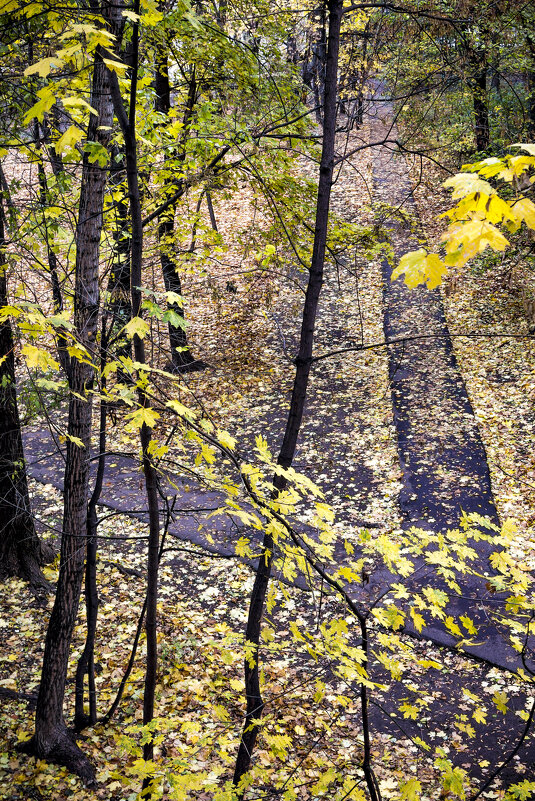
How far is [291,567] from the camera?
2.80 metres

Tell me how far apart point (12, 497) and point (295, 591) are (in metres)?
3.55

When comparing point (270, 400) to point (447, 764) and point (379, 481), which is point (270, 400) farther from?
point (447, 764)

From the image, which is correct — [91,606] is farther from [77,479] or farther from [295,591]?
[295,591]

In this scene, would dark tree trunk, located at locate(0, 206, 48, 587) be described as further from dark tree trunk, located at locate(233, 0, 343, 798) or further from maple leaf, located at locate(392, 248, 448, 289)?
maple leaf, located at locate(392, 248, 448, 289)

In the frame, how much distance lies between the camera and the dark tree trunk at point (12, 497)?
230 inches

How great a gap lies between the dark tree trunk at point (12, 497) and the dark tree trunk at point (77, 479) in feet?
5.95

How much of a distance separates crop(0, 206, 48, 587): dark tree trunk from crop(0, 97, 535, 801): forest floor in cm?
24

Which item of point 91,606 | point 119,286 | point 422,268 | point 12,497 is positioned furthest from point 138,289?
point 12,497

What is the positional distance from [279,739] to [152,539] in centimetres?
127

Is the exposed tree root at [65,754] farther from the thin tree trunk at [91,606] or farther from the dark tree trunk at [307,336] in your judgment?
the dark tree trunk at [307,336]

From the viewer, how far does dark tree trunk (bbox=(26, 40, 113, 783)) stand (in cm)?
382

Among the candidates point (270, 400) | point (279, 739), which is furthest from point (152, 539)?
point (270, 400)

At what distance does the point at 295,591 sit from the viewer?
278 inches

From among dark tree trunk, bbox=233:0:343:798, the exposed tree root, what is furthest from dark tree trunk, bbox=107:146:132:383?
the exposed tree root
